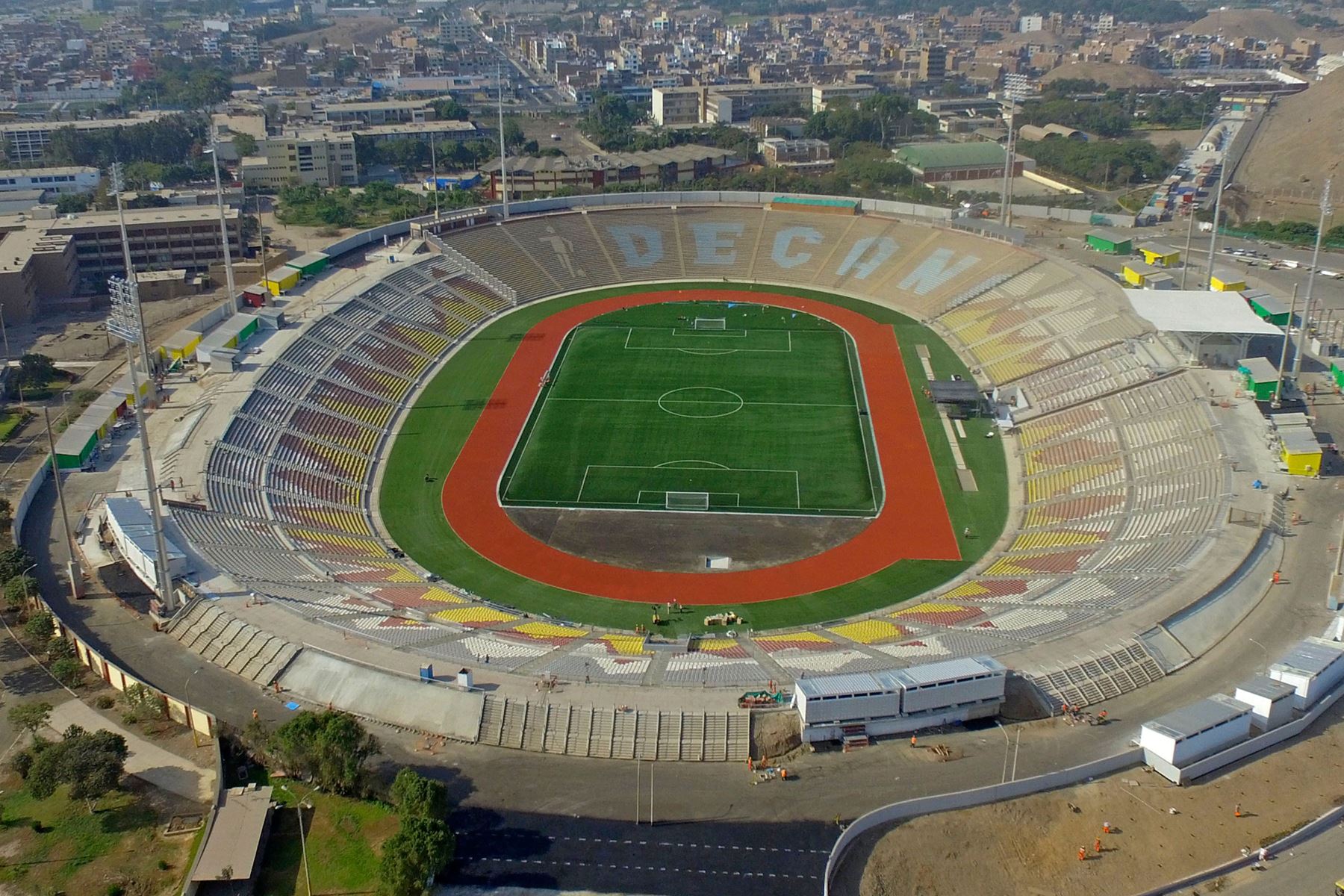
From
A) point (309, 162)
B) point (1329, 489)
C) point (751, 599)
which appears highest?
point (309, 162)

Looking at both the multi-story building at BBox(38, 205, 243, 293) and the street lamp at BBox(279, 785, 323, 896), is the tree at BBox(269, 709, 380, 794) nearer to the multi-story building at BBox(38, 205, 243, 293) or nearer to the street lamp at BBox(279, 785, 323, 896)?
the street lamp at BBox(279, 785, 323, 896)

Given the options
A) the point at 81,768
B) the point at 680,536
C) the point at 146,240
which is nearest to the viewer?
the point at 81,768

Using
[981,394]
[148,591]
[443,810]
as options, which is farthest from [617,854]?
[981,394]

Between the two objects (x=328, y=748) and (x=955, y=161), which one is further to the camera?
(x=955, y=161)

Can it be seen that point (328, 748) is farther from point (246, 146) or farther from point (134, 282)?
point (246, 146)

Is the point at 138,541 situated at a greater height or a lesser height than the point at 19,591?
greater

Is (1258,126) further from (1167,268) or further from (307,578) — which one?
(307,578)

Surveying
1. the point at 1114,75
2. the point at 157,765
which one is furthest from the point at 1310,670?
the point at 1114,75
